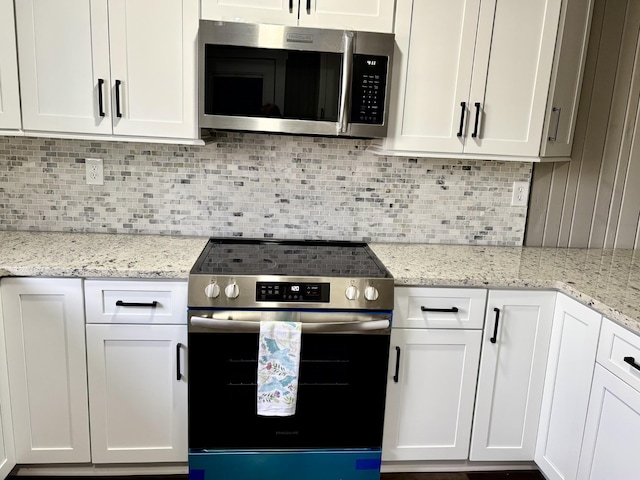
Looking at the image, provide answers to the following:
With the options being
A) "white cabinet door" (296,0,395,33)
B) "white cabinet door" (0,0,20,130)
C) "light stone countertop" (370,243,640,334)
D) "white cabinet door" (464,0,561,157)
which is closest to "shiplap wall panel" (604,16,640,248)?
"light stone countertop" (370,243,640,334)

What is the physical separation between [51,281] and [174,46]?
0.99m

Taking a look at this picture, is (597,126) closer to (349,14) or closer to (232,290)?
(349,14)

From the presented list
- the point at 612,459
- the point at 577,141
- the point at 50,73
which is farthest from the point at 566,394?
the point at 50,73

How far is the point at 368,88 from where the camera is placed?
195 cm

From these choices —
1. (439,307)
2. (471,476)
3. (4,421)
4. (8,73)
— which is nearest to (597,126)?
(439,307)

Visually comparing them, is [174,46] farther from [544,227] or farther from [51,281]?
[544,227]

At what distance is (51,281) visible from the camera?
5.78ft

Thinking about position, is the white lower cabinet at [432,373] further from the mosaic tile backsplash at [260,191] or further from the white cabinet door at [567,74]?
the white cabinet door at [567,74]

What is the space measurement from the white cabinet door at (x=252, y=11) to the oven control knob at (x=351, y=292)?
1.06m

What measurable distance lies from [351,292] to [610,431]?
944mm

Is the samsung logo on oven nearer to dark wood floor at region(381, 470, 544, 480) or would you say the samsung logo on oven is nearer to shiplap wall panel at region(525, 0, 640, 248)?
shiplap wall panel at region(525, 0, 640, 248)

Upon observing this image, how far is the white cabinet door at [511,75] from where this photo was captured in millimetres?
2021

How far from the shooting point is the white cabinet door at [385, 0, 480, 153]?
6.50 ft

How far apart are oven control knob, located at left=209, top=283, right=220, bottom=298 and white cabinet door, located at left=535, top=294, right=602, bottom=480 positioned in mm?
1306
